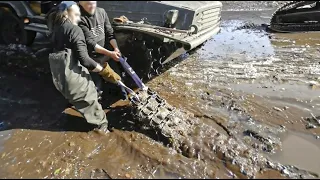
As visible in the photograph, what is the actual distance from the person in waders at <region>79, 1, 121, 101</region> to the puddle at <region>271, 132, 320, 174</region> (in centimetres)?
232

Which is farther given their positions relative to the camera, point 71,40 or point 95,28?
point 95,28

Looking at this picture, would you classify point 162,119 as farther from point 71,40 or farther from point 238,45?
point 238,45

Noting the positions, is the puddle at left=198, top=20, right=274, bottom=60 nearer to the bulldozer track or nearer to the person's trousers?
the bulldozer track

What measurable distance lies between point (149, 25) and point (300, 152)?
2777 mm

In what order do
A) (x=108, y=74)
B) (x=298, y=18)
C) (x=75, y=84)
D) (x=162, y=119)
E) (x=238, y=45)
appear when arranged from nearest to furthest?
(x=75, y=84) → (x=162, y=119) → (x=108, y=74) → (x=238, y=45) → (x=298, y=18)

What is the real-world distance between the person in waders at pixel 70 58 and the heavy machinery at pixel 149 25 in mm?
1183

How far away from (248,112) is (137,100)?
1555mm

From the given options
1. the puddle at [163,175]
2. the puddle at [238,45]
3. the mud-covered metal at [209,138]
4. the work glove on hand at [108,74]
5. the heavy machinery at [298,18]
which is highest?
the heavy machinery at [298,18]

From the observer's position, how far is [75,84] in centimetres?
421

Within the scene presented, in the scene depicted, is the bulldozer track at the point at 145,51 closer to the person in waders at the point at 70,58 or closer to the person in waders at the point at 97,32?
the person in waders at the point at 97,32

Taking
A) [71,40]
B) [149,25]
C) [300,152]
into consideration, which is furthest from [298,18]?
[71,40]

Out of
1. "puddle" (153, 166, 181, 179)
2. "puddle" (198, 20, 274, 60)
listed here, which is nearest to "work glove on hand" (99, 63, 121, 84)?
"puddle" (153, 166, 181, 179)

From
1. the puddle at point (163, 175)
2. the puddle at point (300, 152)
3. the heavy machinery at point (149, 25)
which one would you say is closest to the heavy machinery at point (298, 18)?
the heavy machinery at point (149, 25)

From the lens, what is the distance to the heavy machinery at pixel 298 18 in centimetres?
852
